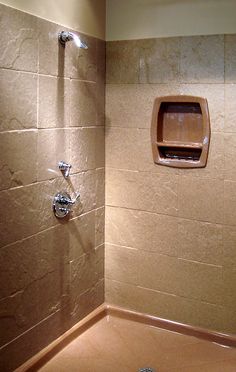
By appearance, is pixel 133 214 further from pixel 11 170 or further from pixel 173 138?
pixel 11 170

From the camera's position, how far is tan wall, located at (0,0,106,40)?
1.90 meters

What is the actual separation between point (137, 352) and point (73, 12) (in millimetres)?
1744

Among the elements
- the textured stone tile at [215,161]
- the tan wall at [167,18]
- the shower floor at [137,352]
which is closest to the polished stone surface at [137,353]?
the shower floor at [137,352]

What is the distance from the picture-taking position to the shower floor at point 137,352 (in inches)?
84.5

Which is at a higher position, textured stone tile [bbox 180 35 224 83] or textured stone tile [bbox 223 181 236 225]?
textured stone tile [bbox 180 35 224 83]

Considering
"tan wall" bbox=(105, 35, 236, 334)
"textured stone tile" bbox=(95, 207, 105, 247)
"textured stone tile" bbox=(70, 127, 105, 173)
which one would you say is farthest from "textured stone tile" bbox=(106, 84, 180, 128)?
"textured stone tile" bbox=(95, 207, 105, 247)

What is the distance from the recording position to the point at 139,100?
244 cm

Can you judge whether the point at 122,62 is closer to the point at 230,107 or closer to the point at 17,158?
the point at 230,107

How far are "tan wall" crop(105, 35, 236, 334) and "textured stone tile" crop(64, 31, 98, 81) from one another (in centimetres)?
14

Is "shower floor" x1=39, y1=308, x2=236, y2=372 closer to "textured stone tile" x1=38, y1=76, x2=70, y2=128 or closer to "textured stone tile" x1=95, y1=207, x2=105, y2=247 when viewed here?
"textured stone tile" x1=95, y1=207, x2=105, y2=247

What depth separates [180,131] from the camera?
2377 millimetres

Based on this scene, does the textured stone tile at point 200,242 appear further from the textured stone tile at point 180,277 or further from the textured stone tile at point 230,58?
the textured stone tile at point 230,58

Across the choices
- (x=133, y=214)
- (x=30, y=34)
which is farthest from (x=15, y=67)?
(x=133, y=214)

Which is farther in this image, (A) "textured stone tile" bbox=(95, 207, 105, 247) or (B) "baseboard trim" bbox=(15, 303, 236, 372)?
(A) "textured stone tile" bbox=(95, 207, 105, 247)
